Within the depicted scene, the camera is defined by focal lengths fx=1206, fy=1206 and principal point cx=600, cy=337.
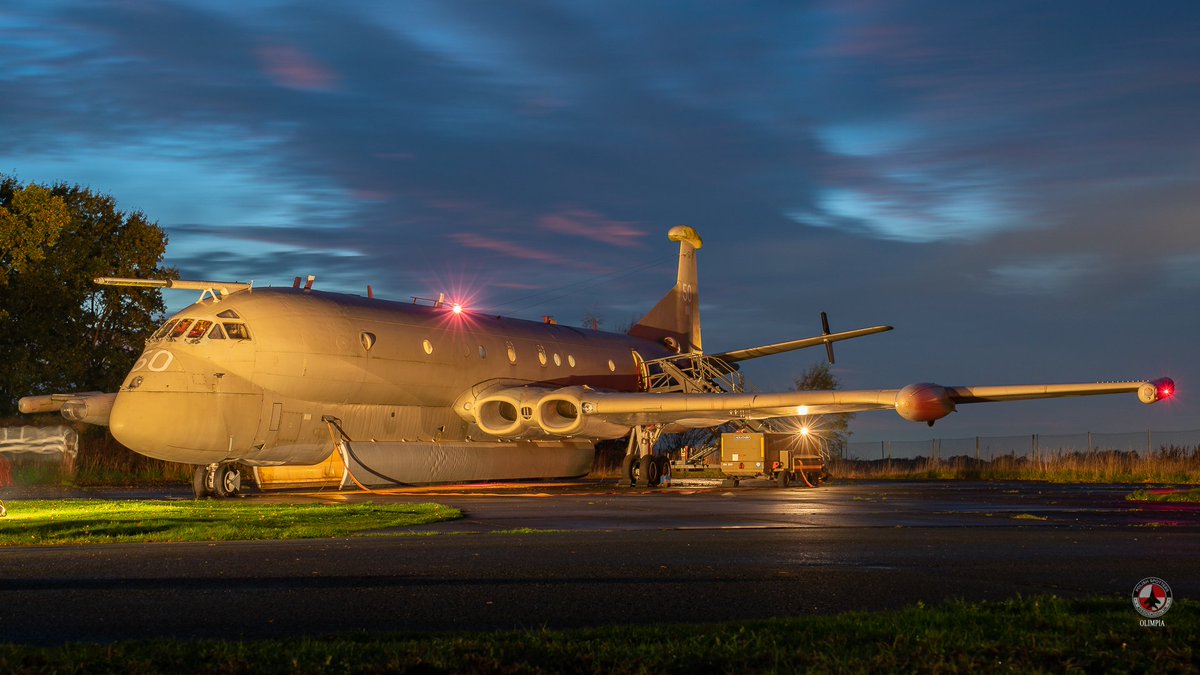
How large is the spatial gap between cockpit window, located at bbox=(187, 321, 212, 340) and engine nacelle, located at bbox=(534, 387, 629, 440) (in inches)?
325

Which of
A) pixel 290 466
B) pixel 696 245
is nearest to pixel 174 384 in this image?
pixel 290 466

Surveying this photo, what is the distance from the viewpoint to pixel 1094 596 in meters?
8.07

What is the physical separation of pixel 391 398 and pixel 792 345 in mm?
13945

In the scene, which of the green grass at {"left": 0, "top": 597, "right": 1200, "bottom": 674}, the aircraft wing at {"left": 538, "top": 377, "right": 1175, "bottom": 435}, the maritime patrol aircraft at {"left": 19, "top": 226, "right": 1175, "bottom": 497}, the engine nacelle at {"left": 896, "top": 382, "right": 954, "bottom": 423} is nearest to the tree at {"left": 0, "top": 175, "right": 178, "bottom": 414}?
the maritime patrol aircraft at {"left": 19, "top": 226, "right": 1175, "bottom": 497}

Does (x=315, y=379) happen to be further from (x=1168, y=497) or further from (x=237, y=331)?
(x=1168, y=497)

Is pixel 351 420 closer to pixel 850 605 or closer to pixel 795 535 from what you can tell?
pixel 795 535

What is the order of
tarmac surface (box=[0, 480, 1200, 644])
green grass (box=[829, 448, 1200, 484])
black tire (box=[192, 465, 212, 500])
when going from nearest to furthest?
tarmac surface (box=[0, 480, 1200, 644])
black tire (box=[192, 465, 212, 500])
green grass (box=[829, 448, 1200, 484])

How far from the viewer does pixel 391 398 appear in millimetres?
27016

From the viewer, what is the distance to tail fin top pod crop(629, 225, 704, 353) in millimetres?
42625

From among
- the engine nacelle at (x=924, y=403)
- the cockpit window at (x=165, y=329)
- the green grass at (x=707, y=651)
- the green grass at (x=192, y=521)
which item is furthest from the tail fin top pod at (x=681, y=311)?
the green grass at (x=707, y=651)

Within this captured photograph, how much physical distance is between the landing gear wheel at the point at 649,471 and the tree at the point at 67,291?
24311 mm

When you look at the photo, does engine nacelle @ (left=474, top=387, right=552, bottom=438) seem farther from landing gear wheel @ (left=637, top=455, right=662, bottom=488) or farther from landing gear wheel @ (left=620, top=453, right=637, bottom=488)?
landing gear wheel @ (left=637, top=455, right=662, bottom=488)

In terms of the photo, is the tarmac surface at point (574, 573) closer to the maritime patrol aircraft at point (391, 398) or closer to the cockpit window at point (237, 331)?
the maritime patrol aircraft at point (391, 398)

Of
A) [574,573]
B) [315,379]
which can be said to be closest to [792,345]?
[315,379]
